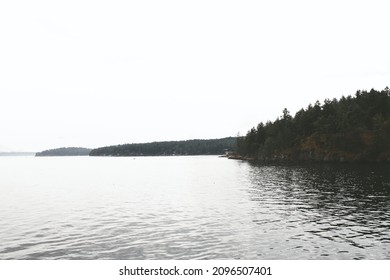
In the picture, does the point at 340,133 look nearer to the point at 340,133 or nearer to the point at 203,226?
the point at 340,133

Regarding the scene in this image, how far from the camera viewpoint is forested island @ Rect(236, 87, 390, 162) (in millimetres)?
141500

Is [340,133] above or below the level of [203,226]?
above

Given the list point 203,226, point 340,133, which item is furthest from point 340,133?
point 203,226

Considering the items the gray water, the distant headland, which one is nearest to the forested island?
the distant headland

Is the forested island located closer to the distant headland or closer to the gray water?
the distant headland

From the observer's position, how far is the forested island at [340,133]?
141500 mm

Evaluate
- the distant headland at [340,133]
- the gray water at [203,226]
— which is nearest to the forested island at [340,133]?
the distant headland at [340,133]

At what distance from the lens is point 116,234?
31500 millimetres

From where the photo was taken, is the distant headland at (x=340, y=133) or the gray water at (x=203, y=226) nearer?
the gray water at (x=203, y=226)

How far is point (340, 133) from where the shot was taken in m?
158

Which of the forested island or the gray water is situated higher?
the forested island

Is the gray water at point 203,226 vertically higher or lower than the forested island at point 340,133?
lower

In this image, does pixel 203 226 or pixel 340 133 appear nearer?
pixel 203 226

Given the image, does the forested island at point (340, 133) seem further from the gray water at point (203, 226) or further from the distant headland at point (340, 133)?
the gray water at point (203, 226)
